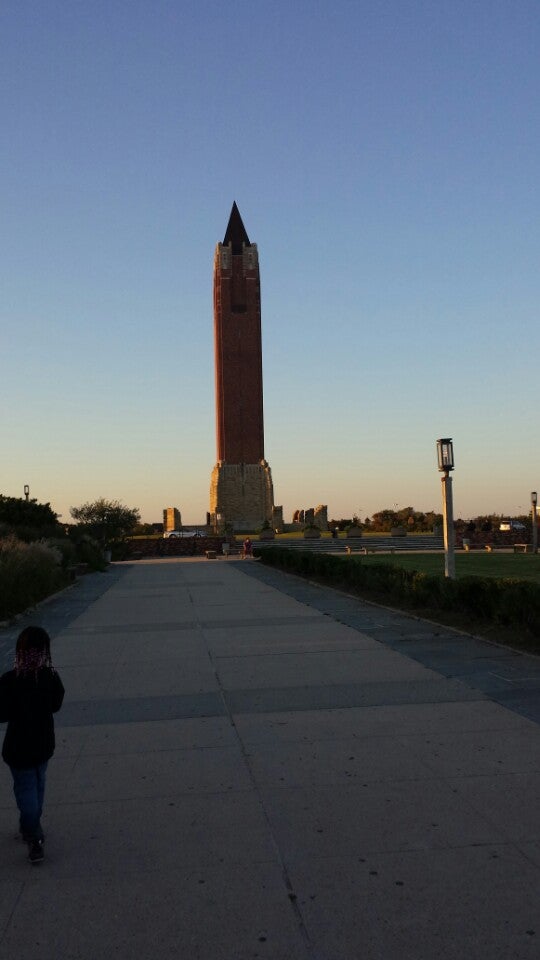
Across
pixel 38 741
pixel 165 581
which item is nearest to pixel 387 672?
pixel 38 741

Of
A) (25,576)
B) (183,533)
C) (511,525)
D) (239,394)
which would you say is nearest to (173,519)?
(183,533)

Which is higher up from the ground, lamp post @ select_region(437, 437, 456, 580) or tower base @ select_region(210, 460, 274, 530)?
tower base @ select_region(210, 460, 274, 530)

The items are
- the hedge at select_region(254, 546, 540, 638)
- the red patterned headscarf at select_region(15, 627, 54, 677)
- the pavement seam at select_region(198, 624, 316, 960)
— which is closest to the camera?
the pavement seam at select_region(198, 624, 316, 960)

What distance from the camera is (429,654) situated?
10625 millimetres

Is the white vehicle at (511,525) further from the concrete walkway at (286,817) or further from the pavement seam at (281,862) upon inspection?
the pavement seam at (281,862)

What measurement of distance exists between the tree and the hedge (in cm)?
3115

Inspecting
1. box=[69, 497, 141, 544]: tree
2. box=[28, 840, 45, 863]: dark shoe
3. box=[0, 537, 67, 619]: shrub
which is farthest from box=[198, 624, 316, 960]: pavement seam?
box=[69, 497, 141, 544]: tree

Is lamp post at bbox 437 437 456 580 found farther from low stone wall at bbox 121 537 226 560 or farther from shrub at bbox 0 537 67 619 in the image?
low stone wall at bbox 121 537 226 560

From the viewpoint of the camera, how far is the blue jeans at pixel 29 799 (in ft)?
14.6

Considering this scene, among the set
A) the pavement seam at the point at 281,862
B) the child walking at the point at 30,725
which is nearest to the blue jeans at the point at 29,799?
the child walking at the point at 30,725

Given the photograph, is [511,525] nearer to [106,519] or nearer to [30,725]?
[106,519]

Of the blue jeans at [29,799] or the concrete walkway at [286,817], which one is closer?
the concrete walkway at [286,817]

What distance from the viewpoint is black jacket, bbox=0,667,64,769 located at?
455cm

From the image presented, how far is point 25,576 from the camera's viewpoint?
62.8 feet
